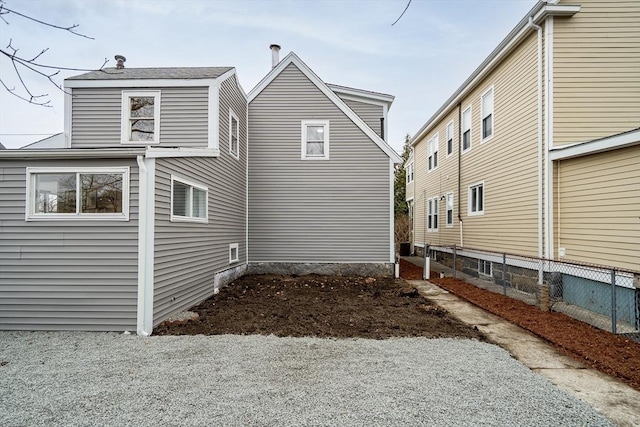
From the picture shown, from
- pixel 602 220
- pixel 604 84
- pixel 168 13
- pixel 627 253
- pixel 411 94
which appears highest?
pixel 411 94

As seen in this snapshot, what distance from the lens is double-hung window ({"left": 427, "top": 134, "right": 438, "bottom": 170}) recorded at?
1625 cm

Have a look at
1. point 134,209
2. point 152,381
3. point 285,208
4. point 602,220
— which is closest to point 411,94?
point 285,208

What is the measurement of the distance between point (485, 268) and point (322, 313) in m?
6.63

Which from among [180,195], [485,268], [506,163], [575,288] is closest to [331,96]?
[506,163]

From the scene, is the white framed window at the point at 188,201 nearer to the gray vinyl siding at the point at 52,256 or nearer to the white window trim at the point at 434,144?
the gray vinyl siding at the point at 52,256

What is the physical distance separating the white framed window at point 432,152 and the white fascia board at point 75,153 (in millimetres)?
14091

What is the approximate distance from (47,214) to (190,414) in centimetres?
456

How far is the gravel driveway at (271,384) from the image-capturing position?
304 cm

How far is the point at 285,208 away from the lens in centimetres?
1108

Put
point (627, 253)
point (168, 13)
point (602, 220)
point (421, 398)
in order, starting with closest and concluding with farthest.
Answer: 1. point (421, 398)
2. point (627, 253)
3. point (602, 220)
4. point (168, 13)

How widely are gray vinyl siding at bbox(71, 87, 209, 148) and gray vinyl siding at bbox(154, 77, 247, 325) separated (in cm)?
60

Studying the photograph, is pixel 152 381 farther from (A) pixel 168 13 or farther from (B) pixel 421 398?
(A) pixel 168 13

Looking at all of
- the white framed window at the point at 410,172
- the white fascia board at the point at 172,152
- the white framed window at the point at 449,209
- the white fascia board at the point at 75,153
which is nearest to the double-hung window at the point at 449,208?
the white framed window at the point at 449,209

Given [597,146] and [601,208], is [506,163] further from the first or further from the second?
[601,208]
